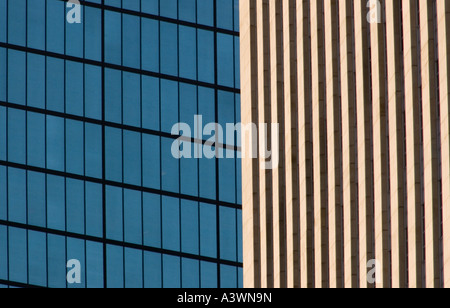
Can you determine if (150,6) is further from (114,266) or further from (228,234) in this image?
(114,266)

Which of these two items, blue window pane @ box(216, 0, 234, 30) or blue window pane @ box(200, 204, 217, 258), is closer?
blue window pane @ box(200, 204, 217, 258)

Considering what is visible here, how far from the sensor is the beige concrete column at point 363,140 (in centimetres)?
6153

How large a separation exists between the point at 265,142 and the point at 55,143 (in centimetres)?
4290

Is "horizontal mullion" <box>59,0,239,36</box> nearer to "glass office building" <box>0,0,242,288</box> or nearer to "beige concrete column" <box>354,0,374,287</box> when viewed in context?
"glass office building" <box>0,0,242,288</box>

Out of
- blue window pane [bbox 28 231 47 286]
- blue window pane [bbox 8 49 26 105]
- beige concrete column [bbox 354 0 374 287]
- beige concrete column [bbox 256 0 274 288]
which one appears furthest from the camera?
blue window pane [bbox 8 49 26 105]

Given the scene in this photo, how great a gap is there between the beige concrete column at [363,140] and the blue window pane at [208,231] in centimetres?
5341

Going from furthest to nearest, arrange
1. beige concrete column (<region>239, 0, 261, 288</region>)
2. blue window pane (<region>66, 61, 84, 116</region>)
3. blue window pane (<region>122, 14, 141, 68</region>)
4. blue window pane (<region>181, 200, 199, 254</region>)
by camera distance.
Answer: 1. blue window pane (<region>122, 14, 141, 68</region>)
2. blue window pane (<region>66, 61, 84, 116</region>)
3. blue window pane (<region>181, 200, 199, 254</region>)
4. beige concrete column (<region>239, 0, 261, 288</region>)

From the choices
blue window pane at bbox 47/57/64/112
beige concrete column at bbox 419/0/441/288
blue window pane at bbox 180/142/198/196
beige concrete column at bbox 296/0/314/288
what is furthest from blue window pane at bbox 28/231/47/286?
beige concrete column at bbox 419/0/441/288

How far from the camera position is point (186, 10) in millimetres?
119062

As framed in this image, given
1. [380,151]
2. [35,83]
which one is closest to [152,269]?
[35,83]

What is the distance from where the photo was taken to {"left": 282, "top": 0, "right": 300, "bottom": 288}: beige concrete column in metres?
70.2

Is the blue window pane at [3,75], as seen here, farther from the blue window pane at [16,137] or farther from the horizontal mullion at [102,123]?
the blue window pane at [16,137]

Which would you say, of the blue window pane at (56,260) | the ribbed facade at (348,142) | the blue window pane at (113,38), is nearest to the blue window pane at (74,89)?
the blue window pane at (113,38)

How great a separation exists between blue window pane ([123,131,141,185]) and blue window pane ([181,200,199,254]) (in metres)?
4.08
